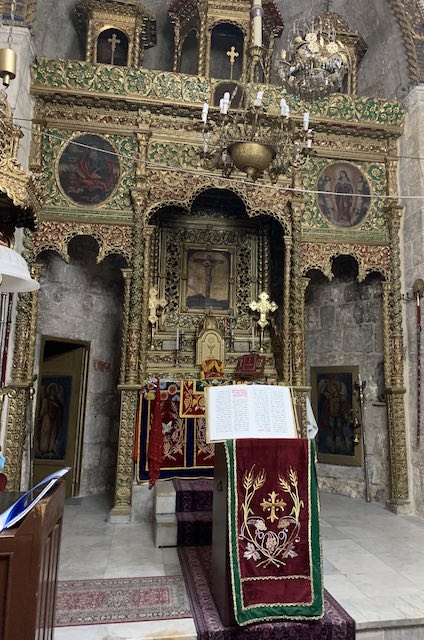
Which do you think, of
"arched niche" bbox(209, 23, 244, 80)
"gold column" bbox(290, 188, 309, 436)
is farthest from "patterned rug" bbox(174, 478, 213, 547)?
"arched niche" bbox(209, 23, 244, 80)

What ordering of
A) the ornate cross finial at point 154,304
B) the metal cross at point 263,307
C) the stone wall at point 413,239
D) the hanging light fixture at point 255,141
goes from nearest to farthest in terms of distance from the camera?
1. the hanging light fixture at point 255,141
2. the stone wall at point 413,239
3. the ornate cross finial at point 154,304
4. the metal cross at point 263,307

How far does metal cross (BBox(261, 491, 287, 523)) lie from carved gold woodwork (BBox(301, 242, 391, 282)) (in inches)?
156

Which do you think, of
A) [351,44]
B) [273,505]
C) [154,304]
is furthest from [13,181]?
[351,44]

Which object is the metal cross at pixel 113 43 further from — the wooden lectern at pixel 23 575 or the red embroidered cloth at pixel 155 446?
the wooden lectern at pixel 23 575

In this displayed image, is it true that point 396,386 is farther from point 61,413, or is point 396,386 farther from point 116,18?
point 116,18

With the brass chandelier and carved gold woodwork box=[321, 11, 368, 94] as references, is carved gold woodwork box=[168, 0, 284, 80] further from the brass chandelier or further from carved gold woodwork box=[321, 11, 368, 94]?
the brass chandelier

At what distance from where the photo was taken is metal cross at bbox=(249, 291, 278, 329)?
6898 millimetres

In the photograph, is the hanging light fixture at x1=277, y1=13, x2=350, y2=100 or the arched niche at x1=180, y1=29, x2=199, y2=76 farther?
the arched niche at x1=180, y1=29, x2=199, y2=76

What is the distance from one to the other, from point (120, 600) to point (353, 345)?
4.99 metres

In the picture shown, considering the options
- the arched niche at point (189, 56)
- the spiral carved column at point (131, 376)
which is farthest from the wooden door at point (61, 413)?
the arched niche at point (189, 56)

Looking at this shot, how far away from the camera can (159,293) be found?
6.89m

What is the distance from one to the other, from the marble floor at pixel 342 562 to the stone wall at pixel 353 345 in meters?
0.60

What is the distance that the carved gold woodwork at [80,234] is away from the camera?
571 centimetres

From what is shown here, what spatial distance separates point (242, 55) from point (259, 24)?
185 inches
